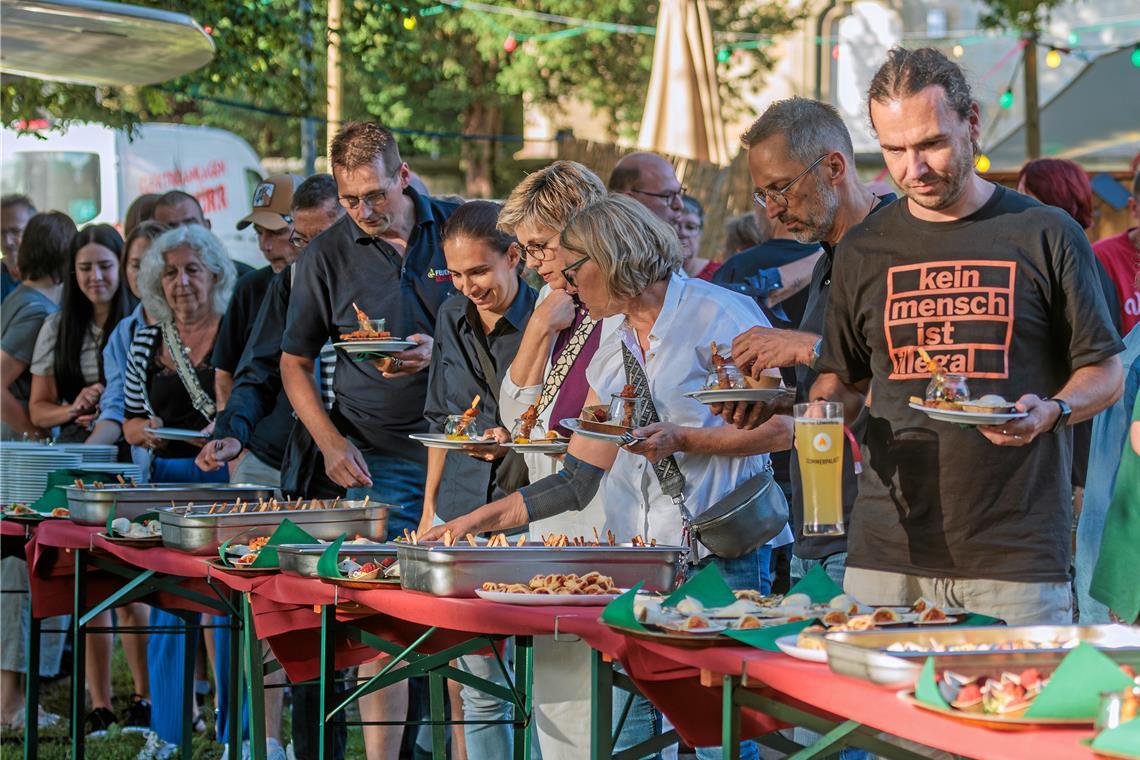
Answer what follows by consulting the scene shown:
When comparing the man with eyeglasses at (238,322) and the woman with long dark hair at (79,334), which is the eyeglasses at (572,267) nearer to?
the man with eyeglasses at (238,322)

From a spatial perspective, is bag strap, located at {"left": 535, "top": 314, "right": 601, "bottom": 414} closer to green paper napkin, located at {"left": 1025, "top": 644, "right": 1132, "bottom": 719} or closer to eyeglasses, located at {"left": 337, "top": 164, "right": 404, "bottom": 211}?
eyeglasses, located at {"left": 337, "top": 164, "right": 404, "bottom": 211}

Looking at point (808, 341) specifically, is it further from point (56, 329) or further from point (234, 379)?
point (56, 329)

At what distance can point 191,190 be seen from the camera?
13742mm

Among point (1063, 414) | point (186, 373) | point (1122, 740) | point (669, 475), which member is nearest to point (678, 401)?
point (669, 475)

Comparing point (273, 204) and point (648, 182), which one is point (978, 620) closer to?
point (648, 182)

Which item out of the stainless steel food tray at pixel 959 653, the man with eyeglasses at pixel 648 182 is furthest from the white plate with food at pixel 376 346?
the stainless steel food tray at pixel 959 653

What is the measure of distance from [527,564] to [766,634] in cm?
94

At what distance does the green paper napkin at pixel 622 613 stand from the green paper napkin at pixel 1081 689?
0.95 m

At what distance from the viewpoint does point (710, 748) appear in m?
3.85

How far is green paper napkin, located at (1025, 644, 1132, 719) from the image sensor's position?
197 centimetres

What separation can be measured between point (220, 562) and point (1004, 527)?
2.26 meters

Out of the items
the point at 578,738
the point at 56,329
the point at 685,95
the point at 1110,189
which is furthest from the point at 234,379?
the point at 685,95

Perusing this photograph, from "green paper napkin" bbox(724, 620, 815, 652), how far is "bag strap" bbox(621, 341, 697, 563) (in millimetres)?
1095

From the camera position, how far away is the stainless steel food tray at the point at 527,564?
3461 millimetres
